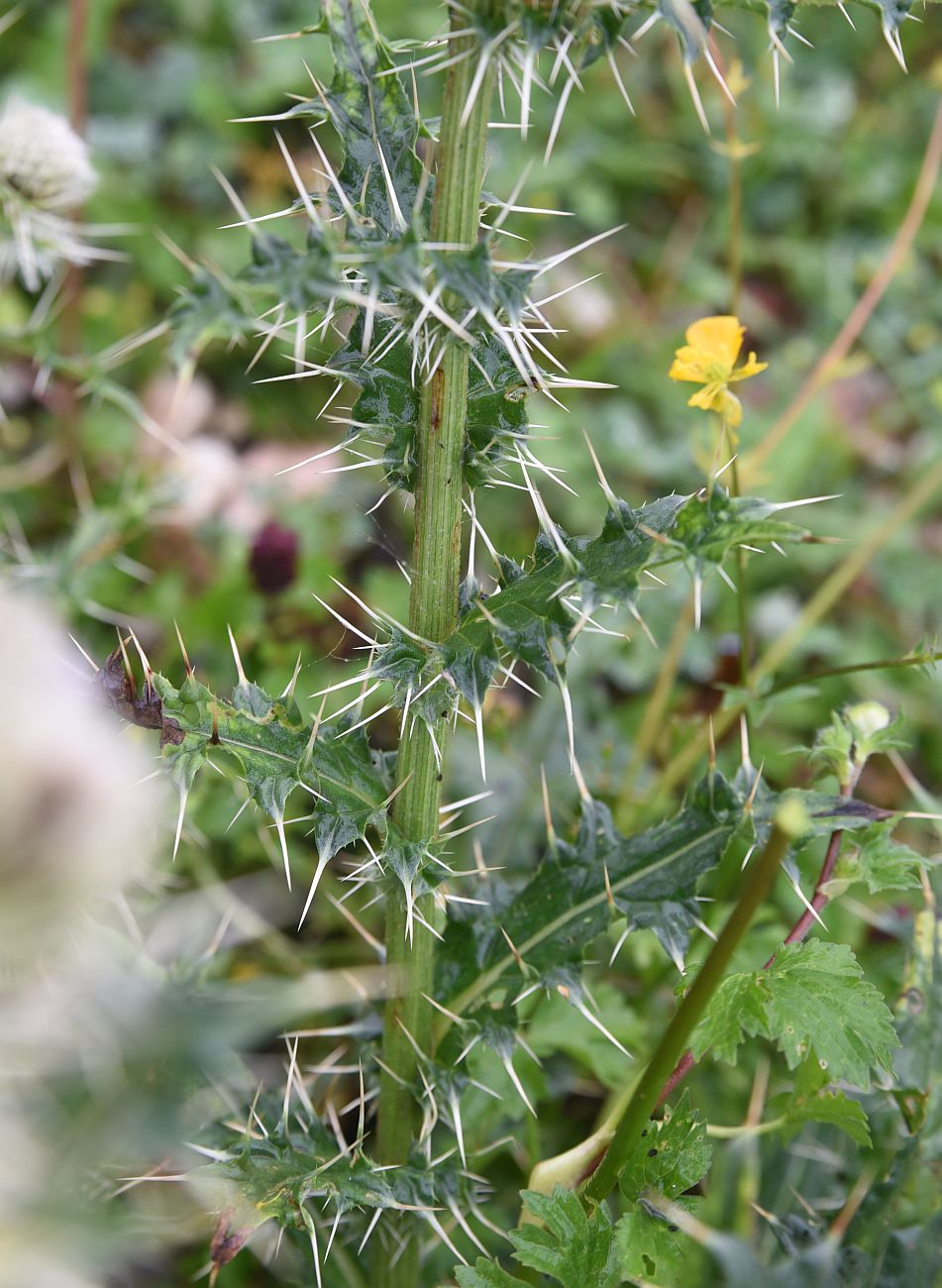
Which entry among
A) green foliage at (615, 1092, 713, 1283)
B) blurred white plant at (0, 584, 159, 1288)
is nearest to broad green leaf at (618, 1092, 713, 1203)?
green foliage at (615, 1092, 713, 1283)

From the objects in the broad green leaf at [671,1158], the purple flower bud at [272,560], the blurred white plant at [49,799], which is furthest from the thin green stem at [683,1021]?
the purple flower bud at [272,560]

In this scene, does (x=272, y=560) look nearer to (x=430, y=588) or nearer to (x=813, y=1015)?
(x=430, y=588)

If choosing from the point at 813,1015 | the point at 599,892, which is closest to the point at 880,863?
the point at 813,1015

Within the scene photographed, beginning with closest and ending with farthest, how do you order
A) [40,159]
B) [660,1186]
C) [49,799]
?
[49,799], [660,1186], [40,159]

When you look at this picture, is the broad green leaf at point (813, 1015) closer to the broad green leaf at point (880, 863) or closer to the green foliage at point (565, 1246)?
the broad green leaf at point (880, 863)

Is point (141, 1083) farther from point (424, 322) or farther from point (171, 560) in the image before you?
point (171, 560)
